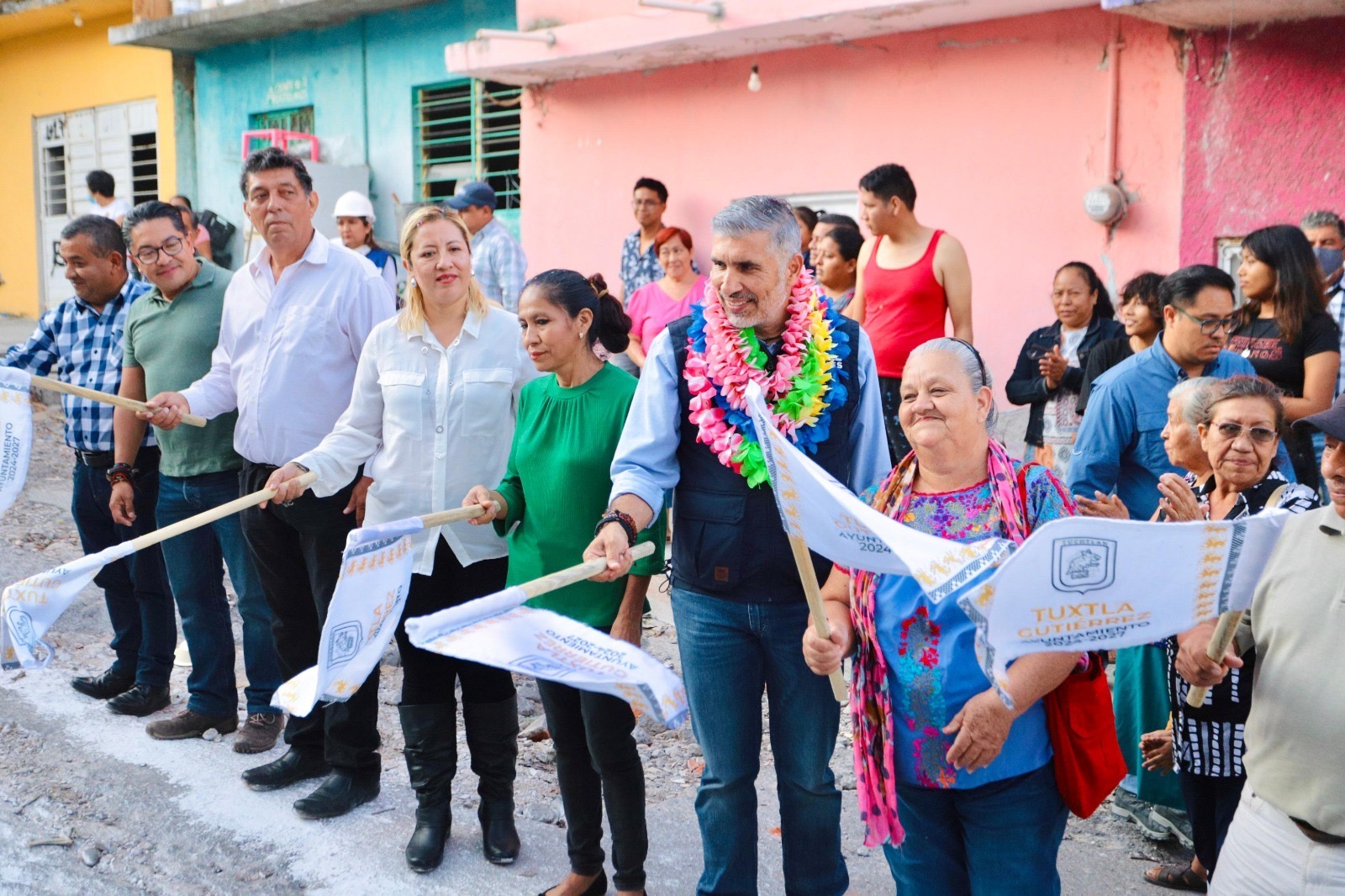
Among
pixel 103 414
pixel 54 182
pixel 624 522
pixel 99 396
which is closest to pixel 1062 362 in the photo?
pixel 624 522

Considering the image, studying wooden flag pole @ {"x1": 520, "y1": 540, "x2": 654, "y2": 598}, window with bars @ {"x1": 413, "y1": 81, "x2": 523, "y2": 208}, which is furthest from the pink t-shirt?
wooden flag pole @ {"x1": 520, "y1": 540, "x2": 654, "y2": 598}

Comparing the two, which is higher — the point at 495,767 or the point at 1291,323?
the point at 1291,323

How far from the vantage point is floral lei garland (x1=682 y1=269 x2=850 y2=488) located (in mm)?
3213

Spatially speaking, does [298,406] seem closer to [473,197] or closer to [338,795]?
[338,795]

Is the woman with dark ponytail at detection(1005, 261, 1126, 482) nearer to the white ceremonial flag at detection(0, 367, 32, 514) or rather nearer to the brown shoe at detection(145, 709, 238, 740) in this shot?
the brown shoe at detection(145, 709, 238, 740)

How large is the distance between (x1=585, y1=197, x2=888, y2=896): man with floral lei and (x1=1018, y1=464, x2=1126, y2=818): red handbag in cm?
68

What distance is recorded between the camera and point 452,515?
3447mm

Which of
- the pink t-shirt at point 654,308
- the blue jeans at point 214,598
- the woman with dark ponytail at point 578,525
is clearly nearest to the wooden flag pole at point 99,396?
the blue jeans at point 214,598

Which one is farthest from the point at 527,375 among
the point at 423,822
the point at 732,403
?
the point at 423,822

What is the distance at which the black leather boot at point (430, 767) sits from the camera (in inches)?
162

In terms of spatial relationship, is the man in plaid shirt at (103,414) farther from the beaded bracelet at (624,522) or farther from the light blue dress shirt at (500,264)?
the beaded bracelet at (624,522)

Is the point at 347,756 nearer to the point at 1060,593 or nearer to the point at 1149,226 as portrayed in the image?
the point at 1060,593

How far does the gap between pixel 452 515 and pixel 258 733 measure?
7.37ft

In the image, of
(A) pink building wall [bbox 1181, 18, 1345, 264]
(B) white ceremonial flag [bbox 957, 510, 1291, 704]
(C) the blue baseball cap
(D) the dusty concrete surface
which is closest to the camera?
(B) white ceremonial flag [bbox 957, 510, 1291, 704]
